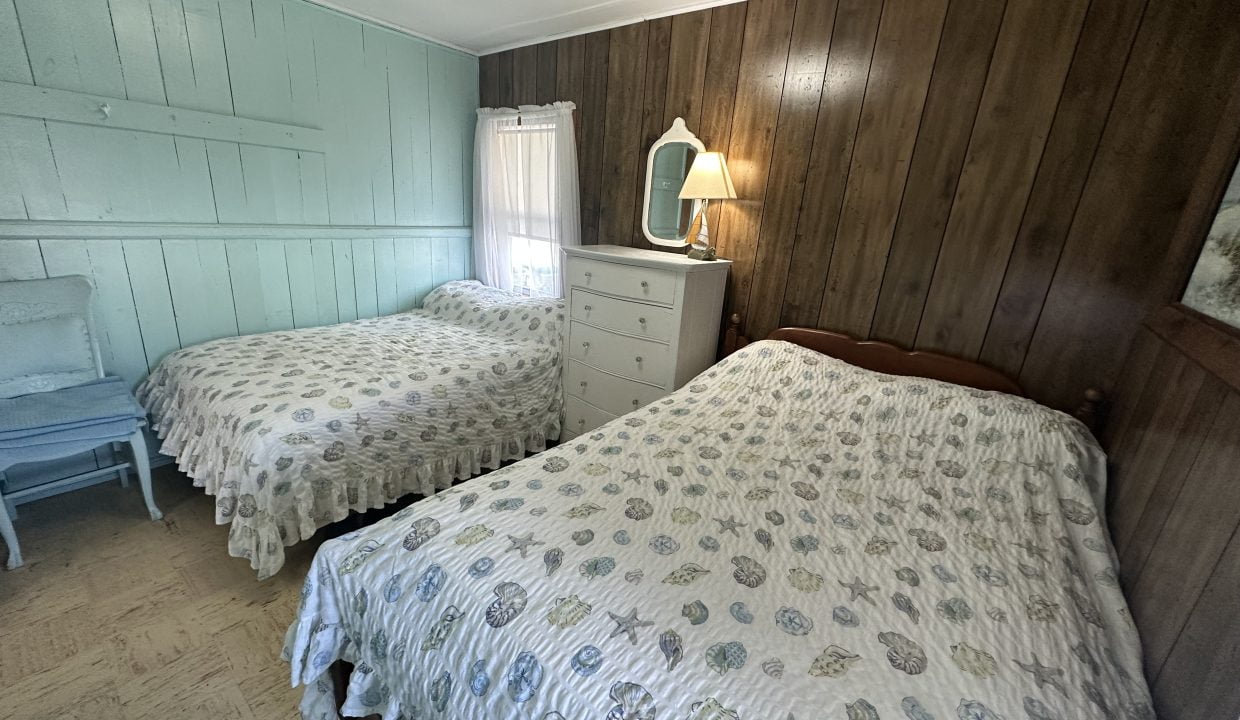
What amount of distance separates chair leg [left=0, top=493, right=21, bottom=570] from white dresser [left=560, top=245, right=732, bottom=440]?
6.90 ft

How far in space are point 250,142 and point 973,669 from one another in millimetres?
3336

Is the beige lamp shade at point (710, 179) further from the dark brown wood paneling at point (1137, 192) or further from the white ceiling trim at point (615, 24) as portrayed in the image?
the dark brown wood paneling at point (1137, 192)

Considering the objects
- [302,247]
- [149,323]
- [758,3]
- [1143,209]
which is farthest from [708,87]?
[149,323]

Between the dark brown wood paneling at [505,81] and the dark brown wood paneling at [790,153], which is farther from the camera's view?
the dark brown wood paneling at [505,81]

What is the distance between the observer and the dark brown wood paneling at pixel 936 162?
63.7 inches

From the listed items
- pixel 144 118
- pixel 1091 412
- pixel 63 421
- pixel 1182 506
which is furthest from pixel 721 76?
pixel 63 421

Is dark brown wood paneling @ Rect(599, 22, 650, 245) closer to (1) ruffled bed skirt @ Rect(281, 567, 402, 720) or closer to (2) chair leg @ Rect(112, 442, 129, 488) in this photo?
(1) ruffled bed skirt @ Rect(281, 567, 402, 720)

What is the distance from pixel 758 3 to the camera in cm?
203

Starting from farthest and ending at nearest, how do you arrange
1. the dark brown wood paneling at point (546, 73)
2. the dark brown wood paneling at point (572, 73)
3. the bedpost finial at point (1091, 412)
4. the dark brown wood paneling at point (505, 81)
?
1. the dark brown wood paneling at point (505, 81)
2. the dark brown wood paneling at point (546, 73)
3. the dark brown wood paneling at point (572, 73)
4. the bedpost finial at point (1091, 412)

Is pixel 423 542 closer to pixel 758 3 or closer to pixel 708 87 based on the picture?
pixel 708 87

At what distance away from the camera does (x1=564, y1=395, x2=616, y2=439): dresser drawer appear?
246cm

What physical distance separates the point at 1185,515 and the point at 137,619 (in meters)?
2.80

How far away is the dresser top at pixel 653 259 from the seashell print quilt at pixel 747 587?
0.81 metres

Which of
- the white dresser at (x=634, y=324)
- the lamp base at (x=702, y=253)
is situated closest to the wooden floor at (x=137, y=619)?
the white dresser at (x=634, y=324)
